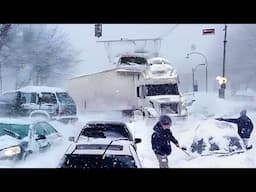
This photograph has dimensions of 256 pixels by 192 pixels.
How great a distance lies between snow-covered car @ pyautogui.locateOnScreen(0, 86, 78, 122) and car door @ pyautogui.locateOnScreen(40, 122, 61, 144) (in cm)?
8

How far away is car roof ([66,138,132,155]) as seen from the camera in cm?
554

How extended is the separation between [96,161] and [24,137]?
2.29 feet

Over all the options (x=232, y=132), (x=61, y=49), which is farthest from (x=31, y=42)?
(x=232, y=132)

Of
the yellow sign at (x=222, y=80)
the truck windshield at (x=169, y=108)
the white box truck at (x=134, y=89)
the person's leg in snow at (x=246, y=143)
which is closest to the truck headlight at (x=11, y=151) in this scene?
the white box truck at (x=134, y=89)

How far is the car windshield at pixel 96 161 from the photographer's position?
5.54 metres

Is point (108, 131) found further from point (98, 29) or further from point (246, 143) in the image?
point (246, 143)

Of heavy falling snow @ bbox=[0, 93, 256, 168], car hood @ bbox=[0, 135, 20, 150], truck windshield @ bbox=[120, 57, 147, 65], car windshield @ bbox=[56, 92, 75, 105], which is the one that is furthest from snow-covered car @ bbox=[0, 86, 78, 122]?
truck windshield @ bbox=[120, 57, 147, 65]

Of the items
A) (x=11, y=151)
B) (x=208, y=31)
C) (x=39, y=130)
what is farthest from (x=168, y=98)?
(x=11, y=151)

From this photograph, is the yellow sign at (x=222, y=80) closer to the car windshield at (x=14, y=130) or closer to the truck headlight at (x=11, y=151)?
the car windshield at (x=14, y=130)

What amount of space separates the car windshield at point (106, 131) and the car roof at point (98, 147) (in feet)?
0.18
